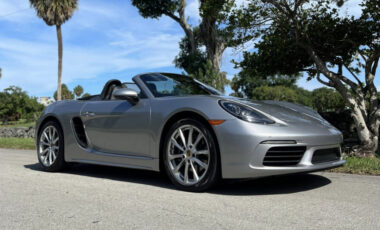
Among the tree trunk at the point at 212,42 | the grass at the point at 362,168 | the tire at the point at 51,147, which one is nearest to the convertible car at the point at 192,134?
the tire at the point at 51,147

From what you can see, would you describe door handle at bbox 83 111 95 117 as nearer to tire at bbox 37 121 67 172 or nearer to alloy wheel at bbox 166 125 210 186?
tire at bbox 37 121 67 172

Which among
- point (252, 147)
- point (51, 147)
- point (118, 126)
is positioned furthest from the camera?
point (51, 147)

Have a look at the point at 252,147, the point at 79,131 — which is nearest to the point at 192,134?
the point at 252,147

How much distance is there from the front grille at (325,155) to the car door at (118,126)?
1874mm

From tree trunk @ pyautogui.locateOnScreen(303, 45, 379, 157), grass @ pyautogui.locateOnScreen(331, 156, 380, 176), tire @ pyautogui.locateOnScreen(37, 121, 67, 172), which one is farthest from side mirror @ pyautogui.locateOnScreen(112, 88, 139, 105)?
tree trunk @ pyautogui.locateOnScreen(303, 45, 379, 157)

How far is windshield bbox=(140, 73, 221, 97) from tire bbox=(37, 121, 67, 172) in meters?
1.76

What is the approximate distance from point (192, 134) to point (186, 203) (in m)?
0.87

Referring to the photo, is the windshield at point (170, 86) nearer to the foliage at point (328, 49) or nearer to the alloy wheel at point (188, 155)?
the alloy wheel at point (188, 155)

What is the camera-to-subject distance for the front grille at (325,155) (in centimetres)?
419

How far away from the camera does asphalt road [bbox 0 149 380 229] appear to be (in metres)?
3.10

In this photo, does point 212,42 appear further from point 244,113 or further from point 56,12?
point 244,113

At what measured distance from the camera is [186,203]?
377 centimetres

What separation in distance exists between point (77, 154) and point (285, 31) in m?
6.26

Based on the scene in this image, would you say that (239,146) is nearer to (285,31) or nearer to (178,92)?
(178,92)
